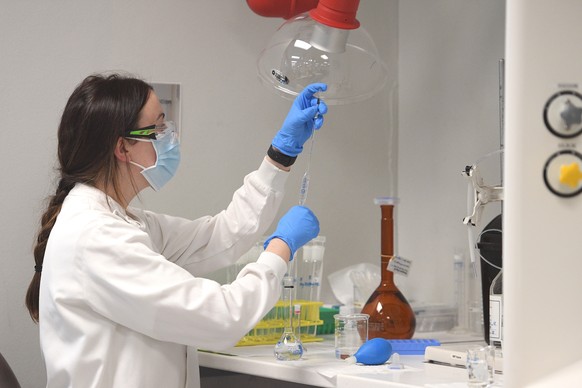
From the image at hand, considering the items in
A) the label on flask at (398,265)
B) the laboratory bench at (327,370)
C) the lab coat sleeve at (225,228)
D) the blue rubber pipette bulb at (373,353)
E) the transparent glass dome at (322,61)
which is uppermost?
the transparent glass dome at (322,61)

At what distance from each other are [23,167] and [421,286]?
1.32 meters

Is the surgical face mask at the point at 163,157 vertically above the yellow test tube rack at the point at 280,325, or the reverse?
the surgical face mask at the point at 163,157

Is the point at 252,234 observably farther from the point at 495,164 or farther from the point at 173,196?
the point at 495,164

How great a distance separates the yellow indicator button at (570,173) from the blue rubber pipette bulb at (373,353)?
87cm

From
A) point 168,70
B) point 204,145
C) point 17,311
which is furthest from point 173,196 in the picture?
point 17,311

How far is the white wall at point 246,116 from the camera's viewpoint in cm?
192

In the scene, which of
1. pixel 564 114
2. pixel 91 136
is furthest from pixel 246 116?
pixel 564 114

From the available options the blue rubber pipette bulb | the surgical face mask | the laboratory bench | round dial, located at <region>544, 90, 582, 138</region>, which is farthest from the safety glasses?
round dial, located at <region>544, 90, 582, 138</region>

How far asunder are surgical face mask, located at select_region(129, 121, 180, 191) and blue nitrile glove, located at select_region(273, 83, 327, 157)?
0.25 m

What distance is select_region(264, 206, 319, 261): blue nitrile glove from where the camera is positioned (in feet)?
5.28

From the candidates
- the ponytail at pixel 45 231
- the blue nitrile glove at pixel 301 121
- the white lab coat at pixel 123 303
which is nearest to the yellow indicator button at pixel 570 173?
the white lab coat at pixel 123 303

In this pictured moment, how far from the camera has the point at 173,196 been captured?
2.13 metres

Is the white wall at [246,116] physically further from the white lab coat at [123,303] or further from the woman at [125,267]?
the white lab coat at [123,303]

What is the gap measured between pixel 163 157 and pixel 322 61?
1.49 feet
